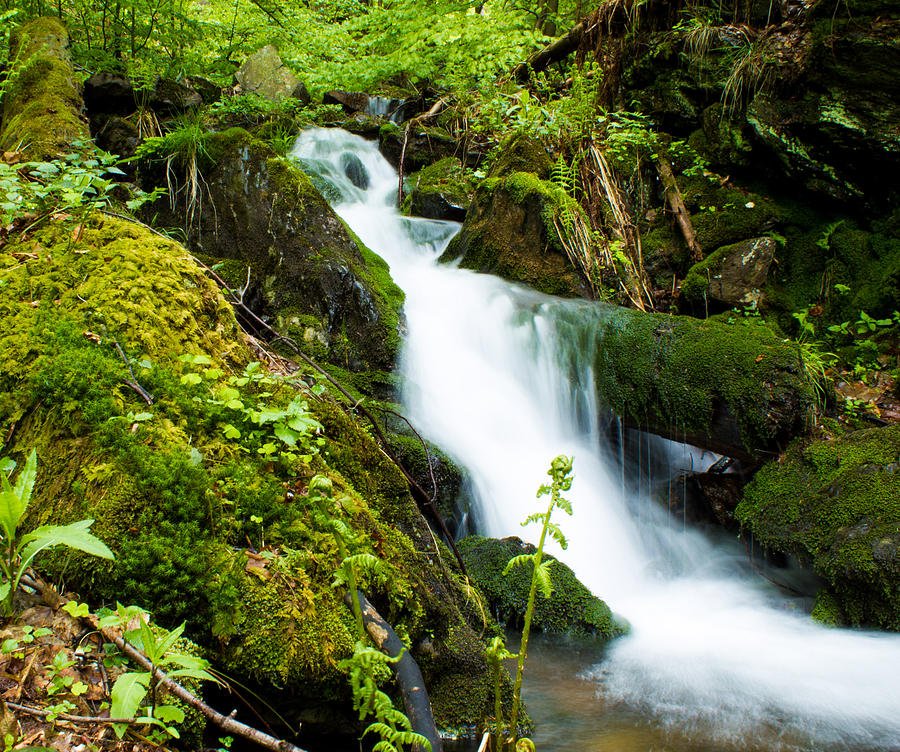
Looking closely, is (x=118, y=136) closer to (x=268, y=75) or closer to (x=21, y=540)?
(x=21, y=540)

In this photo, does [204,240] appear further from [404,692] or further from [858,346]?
[858,346]

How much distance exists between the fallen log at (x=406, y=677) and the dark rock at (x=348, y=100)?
1273cm

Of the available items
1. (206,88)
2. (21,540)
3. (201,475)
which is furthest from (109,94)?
(21,540)

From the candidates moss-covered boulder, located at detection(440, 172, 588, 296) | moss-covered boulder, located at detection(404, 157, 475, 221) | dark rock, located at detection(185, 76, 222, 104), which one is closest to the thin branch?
moss-covered boulder, located at detection(440, 172, 588, 296)

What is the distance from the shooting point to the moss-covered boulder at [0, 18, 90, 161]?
3.83 meters

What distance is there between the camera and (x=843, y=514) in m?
4.50

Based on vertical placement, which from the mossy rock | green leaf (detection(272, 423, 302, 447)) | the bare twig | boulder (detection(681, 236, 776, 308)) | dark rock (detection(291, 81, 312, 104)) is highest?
dark rock (detection(291, 81, 312, 104))

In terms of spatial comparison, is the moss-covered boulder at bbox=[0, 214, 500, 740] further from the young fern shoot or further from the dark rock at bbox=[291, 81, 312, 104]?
the dark rock at bbox=[291, 81, 312, 104]

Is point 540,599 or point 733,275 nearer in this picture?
point 540,599

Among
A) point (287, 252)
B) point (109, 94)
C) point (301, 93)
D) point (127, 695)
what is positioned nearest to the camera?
point (127, 695)

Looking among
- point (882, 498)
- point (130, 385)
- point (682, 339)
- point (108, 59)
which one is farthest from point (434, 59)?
point (130, 385)

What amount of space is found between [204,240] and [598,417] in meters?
4.31

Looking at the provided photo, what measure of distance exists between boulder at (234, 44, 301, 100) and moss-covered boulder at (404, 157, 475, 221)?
3.55 metres

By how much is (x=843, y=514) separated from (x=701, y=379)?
1.54 metres
